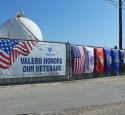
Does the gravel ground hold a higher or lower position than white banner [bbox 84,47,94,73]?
lower

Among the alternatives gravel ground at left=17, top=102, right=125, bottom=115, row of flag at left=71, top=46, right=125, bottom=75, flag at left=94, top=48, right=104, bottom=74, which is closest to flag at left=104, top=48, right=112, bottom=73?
row of flag at left=71, top=46, right=125, bottom=75

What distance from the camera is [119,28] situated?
4069 centimetres

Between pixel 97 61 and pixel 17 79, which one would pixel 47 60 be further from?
pixel 97 61

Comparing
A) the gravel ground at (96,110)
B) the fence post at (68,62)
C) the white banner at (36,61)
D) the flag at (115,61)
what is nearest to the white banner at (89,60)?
the fence post at (68,62)

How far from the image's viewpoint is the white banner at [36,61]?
75.1 ft

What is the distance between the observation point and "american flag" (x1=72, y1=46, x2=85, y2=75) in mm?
27344

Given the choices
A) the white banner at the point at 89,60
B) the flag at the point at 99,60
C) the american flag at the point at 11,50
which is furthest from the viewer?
the flag at the point at 99,60

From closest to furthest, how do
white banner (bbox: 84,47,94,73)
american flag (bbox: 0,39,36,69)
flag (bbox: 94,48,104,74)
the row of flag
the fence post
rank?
american flag (bbox: 0,39,36,69) → the fence post → the row of flag → white banner (bbox: 84,47,94,73) → flag (bbox: 94,48,104,74)

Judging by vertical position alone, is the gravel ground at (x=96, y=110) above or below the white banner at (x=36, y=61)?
below

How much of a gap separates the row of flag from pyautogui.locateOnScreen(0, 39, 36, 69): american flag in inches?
175

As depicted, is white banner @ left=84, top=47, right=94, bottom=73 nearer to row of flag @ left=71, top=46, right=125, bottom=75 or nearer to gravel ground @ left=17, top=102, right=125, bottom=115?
row of flag @ left=71, top=46, right=125, bottom=75

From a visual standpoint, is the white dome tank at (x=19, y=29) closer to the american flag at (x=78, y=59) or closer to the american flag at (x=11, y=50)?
the american flag at (x=78, y=59)

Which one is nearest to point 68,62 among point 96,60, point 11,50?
point 96,60

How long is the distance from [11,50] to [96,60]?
8952 mm
